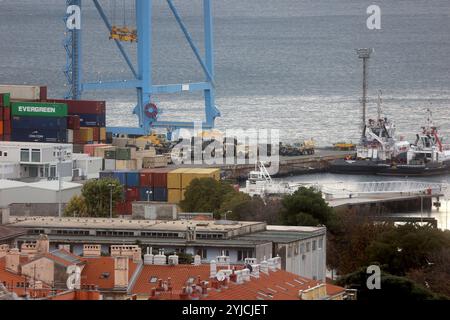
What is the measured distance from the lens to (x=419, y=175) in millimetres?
46656

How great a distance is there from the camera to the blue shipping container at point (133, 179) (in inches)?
1316

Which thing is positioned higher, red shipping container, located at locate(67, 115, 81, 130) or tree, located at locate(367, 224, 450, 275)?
red shipping container, located at locate(67, 115, 81, 130)

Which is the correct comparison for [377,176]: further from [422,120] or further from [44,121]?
[422,120]

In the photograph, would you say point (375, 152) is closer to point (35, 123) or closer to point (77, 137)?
point (77, 137)

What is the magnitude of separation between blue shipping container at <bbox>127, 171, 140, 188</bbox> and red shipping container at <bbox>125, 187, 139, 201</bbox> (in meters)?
0.09

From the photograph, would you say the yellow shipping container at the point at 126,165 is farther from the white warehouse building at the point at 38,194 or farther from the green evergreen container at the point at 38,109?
the white warehouse building at the point at 38,194

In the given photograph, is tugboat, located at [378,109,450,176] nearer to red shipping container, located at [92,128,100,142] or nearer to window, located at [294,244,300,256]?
red shipping container, located at [92,128,100,142]

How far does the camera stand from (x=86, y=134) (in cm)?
4062

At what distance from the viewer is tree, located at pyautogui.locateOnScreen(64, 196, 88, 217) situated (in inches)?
1051

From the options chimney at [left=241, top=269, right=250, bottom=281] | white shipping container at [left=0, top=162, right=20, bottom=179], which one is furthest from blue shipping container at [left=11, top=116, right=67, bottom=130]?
chimney at [left=241, top=269, right=250, bottom=281]

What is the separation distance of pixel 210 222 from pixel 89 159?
1417cm

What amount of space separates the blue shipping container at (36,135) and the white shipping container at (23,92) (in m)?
2.28
